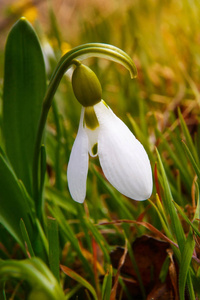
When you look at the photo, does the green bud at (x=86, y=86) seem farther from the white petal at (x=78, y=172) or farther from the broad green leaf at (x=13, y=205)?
the broad green leaf at (x=13, y=205)

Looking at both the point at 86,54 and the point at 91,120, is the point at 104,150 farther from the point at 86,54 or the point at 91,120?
the point at 86,54

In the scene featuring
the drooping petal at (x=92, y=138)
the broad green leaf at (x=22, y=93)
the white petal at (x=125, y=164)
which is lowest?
the white petal at (x=125, y=164)

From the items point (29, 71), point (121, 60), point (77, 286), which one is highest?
point (29, 71)

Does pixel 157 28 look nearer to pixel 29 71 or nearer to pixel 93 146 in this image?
pixel 29 71

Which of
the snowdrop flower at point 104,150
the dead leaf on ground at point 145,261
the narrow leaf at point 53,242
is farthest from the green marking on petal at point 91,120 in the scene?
the dead leaf on ground at point 145,261

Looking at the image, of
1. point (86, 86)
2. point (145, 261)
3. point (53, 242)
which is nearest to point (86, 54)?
point (86, 86)

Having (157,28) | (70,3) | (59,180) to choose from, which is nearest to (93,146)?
(59,180)

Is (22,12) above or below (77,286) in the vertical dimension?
above

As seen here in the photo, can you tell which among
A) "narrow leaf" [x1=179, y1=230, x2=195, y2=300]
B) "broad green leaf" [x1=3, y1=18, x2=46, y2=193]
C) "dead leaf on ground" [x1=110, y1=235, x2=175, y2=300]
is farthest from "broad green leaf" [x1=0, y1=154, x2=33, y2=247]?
"narrow leaf" [x1=179, y1=230, x2=195, y2=300]
